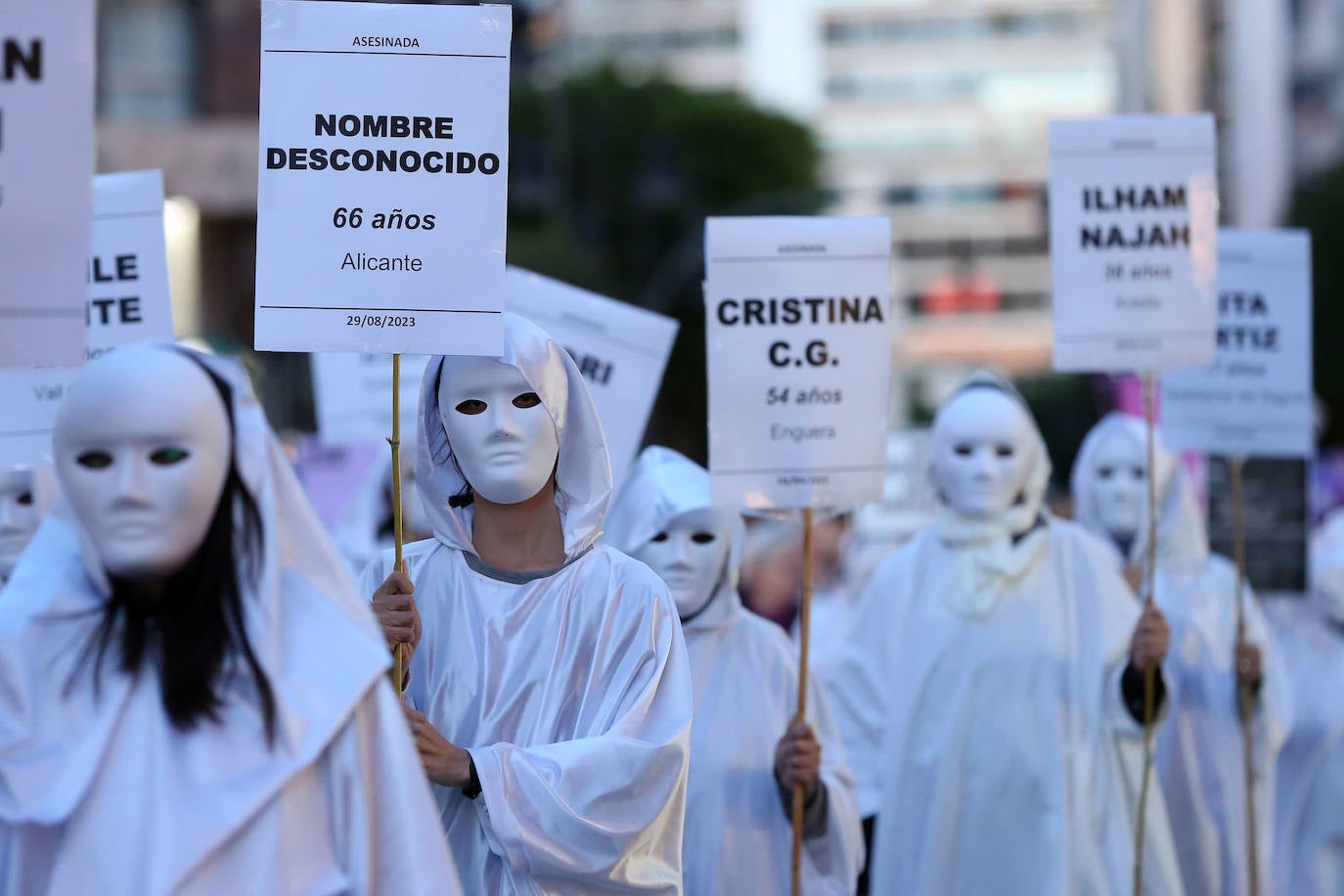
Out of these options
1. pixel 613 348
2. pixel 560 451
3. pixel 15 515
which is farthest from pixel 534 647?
pixel 613 348

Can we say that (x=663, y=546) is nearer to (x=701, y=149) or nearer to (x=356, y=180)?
(x=356, y=180)

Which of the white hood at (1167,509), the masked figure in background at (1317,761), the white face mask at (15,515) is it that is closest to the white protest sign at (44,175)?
the white face mask at (15,515)

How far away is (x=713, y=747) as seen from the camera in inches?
246

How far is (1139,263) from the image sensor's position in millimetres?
7195

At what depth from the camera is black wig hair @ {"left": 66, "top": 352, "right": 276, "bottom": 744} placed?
3.29m

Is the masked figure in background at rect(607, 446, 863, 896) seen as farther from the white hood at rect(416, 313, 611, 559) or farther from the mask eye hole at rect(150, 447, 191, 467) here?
the mask eye hole at rect(150, 447, 191, 467)

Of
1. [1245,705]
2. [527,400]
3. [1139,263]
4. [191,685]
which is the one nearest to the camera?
[191,685]

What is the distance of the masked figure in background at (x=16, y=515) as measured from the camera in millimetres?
6035

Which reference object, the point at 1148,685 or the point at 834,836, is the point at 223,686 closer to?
the point at 834,836

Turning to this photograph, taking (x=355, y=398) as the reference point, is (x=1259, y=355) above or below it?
above

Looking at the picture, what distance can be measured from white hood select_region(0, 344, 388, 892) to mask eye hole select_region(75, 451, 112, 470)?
11 centimetres

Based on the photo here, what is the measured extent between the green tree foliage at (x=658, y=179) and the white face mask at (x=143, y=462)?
39.7 meters

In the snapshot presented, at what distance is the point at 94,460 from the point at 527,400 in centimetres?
157

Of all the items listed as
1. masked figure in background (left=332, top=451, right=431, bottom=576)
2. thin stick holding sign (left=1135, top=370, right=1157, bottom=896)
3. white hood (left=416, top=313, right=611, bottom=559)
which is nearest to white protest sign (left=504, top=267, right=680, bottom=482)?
thin stick holding sign (left=1135, top=370, right=1157, bottom=896)
